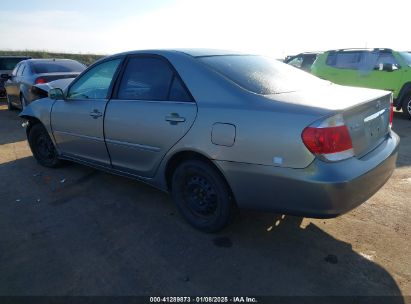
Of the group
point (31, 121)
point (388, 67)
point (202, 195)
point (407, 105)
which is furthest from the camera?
point (388, 67)

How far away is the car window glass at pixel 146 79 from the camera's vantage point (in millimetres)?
3595

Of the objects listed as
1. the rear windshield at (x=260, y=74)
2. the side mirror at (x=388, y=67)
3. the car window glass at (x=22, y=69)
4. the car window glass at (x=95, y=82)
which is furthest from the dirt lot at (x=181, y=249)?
the car window glass at (x=22, y=69)

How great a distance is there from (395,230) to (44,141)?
4745mm

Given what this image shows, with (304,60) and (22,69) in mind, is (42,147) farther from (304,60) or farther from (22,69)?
(304,60)

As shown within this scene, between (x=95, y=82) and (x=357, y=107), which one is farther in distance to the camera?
(x=95, y=82)

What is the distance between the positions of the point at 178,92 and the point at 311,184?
1.50 meters

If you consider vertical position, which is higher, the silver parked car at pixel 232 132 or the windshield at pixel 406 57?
the windshield at pixel 406 57

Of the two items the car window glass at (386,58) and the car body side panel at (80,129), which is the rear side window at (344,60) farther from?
the car body side panel at (80,129)

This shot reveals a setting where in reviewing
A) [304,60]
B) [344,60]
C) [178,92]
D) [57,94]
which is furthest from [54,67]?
[304,60]

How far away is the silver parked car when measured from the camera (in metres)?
2.67

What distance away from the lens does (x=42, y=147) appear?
561cm

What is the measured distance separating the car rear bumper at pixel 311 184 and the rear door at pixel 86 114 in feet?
5.95

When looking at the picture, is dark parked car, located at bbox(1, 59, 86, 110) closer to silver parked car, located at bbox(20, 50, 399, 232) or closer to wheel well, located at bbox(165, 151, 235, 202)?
silver parked car, located at bbox(20, 50, 399, 232)

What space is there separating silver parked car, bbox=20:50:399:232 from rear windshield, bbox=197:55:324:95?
0.02 m
